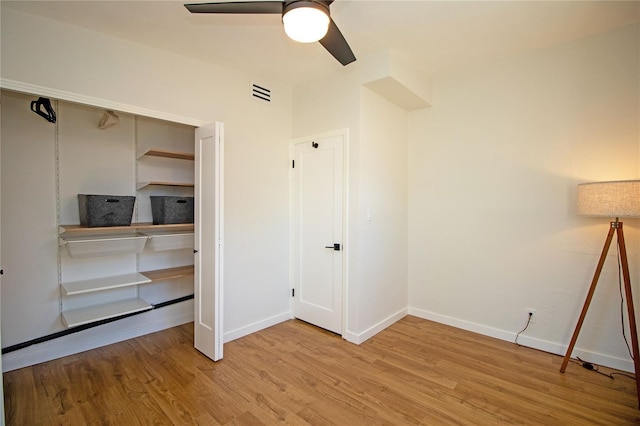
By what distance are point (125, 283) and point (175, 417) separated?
135 cm

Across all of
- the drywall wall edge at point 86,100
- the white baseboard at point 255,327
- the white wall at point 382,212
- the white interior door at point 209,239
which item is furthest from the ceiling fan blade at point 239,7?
the white baseboard at point 255,327

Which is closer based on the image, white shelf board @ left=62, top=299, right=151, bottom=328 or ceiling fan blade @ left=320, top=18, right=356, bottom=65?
ceiling fan blade @ left=320, top=18, right=356, bottom=65

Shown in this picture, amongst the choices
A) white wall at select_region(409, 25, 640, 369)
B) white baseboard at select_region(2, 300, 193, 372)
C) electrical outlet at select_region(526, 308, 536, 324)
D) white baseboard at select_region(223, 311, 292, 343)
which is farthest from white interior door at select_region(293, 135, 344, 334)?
electrical outlet at select_region(526, 308, 536, 324)

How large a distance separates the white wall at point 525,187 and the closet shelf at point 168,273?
2.63 meters

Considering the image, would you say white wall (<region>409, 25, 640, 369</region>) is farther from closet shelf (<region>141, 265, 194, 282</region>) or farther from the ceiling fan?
closet shelf (<region>141, 265, 194, 282</region>)

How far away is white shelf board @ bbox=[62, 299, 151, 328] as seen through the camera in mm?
2574

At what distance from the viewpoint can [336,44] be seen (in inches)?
77.7

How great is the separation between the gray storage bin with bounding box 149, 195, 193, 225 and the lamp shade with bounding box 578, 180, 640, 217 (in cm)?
352

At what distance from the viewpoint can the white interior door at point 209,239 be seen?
8.71ft

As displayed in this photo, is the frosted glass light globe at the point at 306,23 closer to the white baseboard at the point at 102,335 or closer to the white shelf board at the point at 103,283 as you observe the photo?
the white shelf board at the point at 103,283

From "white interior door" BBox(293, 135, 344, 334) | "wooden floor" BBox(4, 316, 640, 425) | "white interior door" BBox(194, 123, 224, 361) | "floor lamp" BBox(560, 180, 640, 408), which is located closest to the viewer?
"wooden floor" BBox(4, 316, 640, 425)

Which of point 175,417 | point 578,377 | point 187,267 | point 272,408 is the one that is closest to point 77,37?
point 187,267

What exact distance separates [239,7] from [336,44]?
63 cm

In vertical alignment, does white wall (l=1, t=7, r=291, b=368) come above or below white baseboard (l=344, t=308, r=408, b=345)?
above
